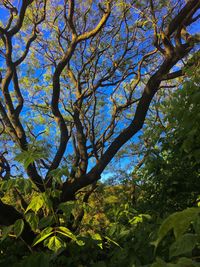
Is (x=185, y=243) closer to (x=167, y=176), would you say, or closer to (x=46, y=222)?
(x=46, y=222)

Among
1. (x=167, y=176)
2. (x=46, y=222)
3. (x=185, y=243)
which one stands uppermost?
(x=167, y=176)

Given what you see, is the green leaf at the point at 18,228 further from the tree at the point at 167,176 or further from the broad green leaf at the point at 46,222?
the tree at the point at 167,176

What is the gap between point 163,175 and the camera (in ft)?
14.9

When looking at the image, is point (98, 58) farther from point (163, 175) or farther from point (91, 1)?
point (163, 175)

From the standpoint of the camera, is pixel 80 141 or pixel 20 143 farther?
pixel 80 141

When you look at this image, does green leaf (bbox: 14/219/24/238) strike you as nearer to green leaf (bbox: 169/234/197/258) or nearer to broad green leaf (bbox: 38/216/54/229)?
broad green leaf (bbox: 38/216/54/229)

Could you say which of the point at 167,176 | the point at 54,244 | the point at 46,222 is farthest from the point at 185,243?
the point at 167,176

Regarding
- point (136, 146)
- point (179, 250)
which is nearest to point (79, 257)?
point (179, 250)

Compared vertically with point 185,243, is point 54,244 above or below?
above

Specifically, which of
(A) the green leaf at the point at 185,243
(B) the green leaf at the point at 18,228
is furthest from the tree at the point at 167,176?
(A) the green leaf at the point at 185,243

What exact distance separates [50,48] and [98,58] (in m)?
1.52

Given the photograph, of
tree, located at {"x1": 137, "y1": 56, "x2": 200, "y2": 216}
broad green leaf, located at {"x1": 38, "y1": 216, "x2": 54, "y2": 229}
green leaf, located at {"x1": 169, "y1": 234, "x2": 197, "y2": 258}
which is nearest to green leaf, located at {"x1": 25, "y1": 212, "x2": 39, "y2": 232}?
broad green leaf, located at {"x1": 38, "y1": 216, "x2": 54, "y2": 229}

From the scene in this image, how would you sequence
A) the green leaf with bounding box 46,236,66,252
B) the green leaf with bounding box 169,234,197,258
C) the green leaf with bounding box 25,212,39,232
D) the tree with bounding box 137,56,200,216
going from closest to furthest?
the green leaf with bounding box 169,234,197,258 → the green leaf with bounding box 46,236,66,252 → the green leaf with bounding box 25,212,39,232 → the tree with bounding box 137,56,200,216

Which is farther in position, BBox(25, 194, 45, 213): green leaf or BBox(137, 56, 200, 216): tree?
BBox(137, 56, 200, 216): tree
